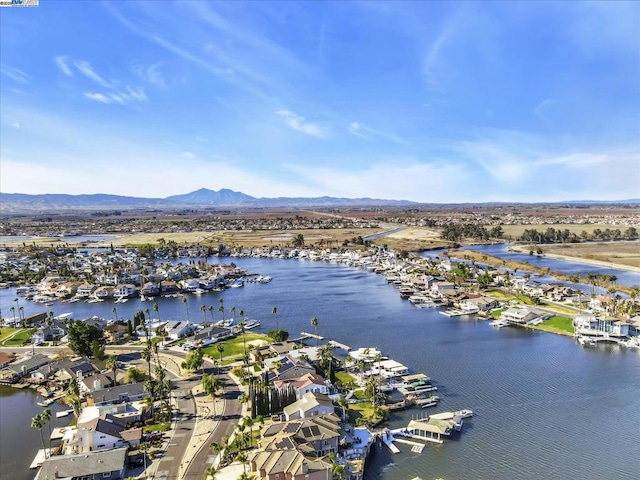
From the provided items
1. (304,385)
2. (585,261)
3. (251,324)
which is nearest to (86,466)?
(304,385)

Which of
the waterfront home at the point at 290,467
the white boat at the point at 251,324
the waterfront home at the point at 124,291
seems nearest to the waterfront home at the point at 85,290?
the waterfront home at the point at 124,291

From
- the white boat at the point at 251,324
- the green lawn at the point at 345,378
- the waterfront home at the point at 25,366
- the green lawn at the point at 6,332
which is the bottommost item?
the green lawn at the point at 6,332

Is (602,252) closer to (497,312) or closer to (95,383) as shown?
(497,312)

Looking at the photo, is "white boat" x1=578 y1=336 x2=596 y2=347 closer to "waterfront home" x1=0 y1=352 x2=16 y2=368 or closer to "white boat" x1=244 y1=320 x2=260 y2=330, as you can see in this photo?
"white boat" x1=244 y1=320 x2=260 y2=330

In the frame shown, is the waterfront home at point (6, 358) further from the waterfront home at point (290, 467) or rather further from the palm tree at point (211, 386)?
the waterfront home at point (290, 467)

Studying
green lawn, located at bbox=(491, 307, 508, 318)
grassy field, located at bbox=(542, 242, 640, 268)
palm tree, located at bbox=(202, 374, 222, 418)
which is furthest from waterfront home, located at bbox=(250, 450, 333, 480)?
grassy field, located at bbox=(542, 242, 640, 268)

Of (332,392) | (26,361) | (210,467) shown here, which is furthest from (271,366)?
(26,361)

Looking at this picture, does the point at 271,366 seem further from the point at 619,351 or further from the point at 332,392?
the point at 619,351
